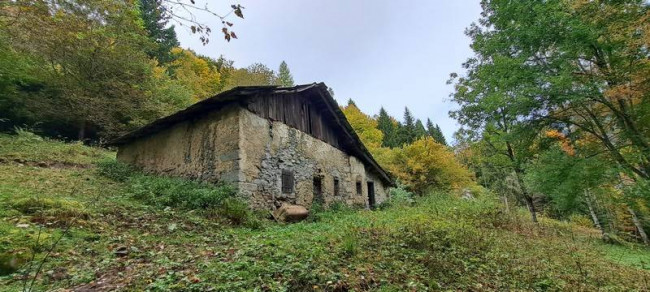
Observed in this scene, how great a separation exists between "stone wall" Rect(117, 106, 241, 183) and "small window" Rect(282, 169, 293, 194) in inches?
86.0

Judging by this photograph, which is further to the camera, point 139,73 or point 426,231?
point 139,73

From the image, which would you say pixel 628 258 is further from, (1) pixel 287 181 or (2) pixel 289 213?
(1) pixel 287 181

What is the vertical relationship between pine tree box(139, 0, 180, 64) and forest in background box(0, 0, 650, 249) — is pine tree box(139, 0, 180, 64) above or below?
above

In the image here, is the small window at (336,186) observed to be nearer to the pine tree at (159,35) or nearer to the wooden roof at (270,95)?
the wooden roof at (270,95)

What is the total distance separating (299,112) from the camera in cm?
1257

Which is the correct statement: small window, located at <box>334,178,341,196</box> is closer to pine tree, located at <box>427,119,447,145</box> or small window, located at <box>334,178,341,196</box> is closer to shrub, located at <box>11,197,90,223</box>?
shrub, located at <box>11,197,90,223</box>

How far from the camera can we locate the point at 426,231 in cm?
662

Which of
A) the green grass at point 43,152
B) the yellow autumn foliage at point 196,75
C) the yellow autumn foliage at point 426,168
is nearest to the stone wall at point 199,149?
the green grass at point 43,152

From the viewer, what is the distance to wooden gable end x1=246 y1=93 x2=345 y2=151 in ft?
35.4

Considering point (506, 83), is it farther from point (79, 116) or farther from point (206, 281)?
point (79, 116)

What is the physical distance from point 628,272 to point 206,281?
8.58 metres

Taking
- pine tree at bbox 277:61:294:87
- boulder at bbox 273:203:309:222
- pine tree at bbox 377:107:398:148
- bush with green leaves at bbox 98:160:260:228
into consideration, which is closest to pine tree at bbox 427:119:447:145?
pine tree at bbox 377:107:398:148

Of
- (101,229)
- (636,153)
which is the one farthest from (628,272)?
(101,229)

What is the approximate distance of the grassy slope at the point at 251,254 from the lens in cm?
392
